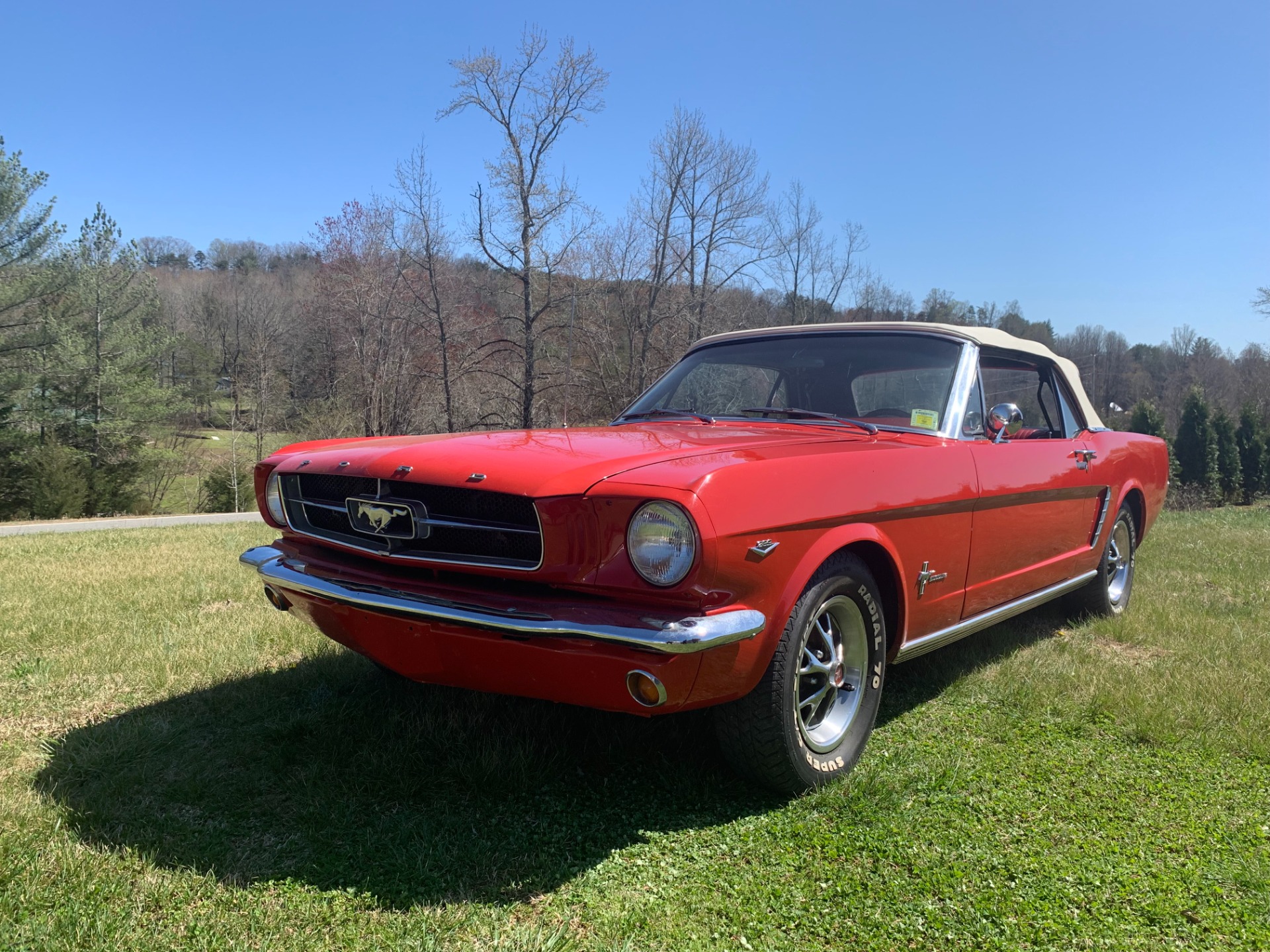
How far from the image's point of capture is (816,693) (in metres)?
2.72

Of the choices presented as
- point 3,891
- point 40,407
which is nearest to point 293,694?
point 3,891

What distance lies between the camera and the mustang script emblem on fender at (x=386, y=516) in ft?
8.29

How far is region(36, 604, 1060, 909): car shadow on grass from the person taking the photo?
7.25ft

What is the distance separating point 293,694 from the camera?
352 cm

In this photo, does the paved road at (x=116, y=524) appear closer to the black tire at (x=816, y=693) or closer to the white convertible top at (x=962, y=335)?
the white convertible top at (x=962, y=335)

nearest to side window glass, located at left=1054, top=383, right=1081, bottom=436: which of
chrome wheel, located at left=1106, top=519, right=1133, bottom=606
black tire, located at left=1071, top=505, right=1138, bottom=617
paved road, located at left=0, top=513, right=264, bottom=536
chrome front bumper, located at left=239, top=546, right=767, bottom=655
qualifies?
black tire, located at left=1071, top=505, right=1138, bottom=617

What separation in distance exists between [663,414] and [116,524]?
38.6 ft

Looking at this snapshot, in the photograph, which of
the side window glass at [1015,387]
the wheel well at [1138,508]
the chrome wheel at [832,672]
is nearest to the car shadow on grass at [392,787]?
the chrome wheel at [832,672]

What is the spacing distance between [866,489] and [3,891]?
2596mm

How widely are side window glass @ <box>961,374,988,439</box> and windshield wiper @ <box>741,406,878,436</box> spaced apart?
455 millimetres

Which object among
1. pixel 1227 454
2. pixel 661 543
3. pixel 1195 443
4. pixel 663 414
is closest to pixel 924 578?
pixel 661 543

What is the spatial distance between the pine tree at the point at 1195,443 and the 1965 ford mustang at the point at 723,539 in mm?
48144

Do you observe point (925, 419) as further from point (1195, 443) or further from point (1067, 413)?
point (1195, 443)

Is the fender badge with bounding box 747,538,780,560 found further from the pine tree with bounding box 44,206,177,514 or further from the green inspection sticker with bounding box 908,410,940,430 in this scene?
the pine tree with bounding box 44,206,177,514
